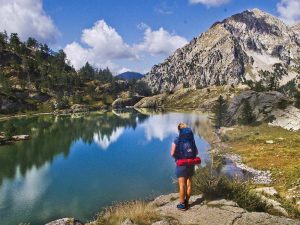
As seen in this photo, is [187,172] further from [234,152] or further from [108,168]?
[234,152]

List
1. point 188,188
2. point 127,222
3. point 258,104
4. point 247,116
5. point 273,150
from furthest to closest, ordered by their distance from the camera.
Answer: point 258,104, point 247,116, point 273,150, point 188,188, point 127,222

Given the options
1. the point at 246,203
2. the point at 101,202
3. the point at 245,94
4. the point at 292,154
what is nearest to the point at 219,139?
the point at 292,154

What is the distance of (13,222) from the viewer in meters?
42.7

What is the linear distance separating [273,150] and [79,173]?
132 feet

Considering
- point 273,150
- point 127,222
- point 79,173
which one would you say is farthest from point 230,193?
point 273,150

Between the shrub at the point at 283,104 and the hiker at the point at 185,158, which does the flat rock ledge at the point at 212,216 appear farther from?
the shrub at the point at 283,104

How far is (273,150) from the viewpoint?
74000mm

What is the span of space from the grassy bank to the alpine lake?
8759mm

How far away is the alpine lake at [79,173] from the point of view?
48.2 meters

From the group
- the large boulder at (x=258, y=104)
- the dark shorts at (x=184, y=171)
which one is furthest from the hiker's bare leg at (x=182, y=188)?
the large boulder at (x=258, y=104)

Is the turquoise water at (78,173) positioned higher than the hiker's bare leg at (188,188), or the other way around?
the hiker's bare leg at (188,188)

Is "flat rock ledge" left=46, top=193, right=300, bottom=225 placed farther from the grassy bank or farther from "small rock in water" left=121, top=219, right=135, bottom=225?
the grassy bank

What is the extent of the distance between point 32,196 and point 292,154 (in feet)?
154

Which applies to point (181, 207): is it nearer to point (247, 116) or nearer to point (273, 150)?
point (273, 150)
